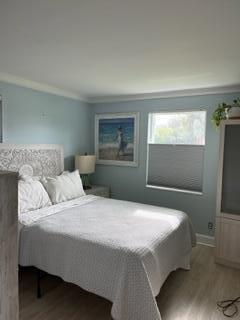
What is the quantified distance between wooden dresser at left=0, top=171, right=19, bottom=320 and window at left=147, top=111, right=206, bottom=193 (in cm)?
313

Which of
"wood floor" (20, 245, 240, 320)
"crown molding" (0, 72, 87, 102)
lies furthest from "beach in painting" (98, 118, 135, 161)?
"wood floor" (20, 245, 240, 320)

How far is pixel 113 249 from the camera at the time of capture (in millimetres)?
1966

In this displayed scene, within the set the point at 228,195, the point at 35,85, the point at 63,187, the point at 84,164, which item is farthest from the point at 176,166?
the point at 35,85

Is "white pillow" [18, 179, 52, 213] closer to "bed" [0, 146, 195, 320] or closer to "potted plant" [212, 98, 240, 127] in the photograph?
"bed" [0, 146, 195, 320]

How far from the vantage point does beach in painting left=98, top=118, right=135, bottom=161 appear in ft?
13.9

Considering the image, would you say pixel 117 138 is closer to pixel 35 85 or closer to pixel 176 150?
pixel 176 150

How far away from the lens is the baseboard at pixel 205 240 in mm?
3607

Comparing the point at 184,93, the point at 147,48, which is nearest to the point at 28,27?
the point at 147,48

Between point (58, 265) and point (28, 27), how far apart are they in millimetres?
1997

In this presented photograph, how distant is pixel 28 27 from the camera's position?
1765 mm

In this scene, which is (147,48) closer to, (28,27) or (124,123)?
(28,27)

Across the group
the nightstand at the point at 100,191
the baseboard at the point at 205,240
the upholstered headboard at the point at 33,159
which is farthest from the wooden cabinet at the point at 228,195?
the upholstered headboard at the point at 33,159

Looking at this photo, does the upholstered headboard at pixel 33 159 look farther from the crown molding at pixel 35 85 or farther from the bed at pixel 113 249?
the crown molding at pixel 35 85

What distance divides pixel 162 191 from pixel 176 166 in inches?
19.1
